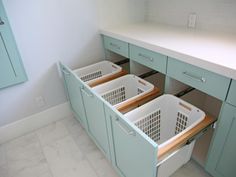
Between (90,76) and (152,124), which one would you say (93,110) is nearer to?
(152,124)

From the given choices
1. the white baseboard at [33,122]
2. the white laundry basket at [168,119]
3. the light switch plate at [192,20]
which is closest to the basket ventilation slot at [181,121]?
the white laundry basket at [168,119]

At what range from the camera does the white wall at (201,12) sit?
140cm

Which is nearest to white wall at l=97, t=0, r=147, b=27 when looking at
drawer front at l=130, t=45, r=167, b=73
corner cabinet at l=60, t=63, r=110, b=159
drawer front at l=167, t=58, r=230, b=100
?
drawer front at l=130, t=45, r=167, b=73

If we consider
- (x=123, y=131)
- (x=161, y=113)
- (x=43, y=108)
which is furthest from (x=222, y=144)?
(x=43, y=108)

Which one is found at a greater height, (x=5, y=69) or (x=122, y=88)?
(x=5, y=69)

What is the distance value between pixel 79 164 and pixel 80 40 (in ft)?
3.80

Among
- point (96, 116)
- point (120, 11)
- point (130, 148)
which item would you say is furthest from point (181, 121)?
point (120, 11)

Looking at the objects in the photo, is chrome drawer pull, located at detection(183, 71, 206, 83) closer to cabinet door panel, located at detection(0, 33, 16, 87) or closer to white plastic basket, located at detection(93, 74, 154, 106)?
white plastic basket, located at detection(93, 74, 154, 106)

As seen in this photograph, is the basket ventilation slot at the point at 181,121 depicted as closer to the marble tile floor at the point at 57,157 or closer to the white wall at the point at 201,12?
the marble tile floor at the point at 57,157

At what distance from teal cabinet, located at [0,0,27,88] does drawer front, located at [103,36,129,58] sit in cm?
83

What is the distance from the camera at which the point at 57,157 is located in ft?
5.32

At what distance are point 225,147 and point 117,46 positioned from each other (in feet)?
3.86

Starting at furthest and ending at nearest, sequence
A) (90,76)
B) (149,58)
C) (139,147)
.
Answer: (90,76), (149,58), (139,147)

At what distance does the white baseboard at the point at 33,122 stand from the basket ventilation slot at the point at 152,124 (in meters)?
1.08
